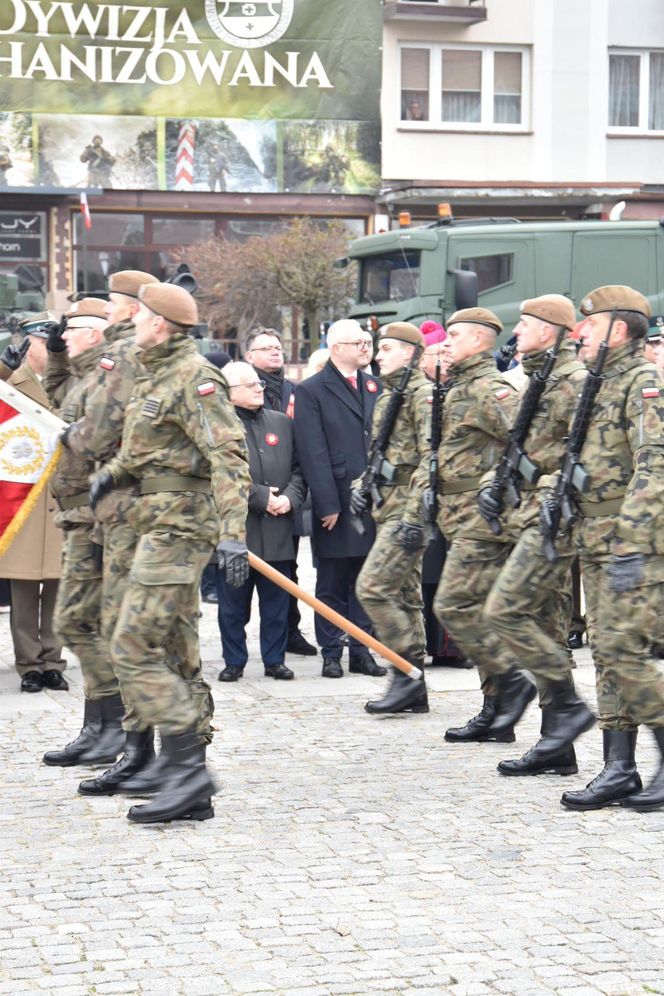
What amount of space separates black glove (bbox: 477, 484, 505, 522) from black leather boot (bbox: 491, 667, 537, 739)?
0.91 metres

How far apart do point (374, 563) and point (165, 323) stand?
246 centimetres

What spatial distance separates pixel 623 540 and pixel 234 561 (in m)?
1.53

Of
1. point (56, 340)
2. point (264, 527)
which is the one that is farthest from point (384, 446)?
point (56, 340)

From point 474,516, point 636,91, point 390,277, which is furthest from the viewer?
point 636,91

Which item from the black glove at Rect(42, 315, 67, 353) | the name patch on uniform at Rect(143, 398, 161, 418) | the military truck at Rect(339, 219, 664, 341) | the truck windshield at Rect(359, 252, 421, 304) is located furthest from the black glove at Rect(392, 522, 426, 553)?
the truck windshield at Rect(359, 252, 421, 304)

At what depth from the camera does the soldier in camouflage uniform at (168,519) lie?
6.58 meters

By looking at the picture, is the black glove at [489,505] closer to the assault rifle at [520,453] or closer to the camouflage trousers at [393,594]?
the assault rifle at [520,453]

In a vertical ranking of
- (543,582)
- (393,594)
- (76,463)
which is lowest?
(393,594)

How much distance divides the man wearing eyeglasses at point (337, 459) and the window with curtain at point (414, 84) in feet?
80.7

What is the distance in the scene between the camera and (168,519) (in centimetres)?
664

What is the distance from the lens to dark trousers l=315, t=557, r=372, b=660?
33.3 ft

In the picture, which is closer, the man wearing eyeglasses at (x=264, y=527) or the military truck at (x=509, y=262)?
the man wearing eyeglasses at (x=264, y=527)

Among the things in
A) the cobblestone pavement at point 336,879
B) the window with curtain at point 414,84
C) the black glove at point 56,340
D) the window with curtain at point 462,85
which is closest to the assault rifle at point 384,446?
the cobblestone pavement at point 336,879

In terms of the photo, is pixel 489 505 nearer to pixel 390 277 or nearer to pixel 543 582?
pixel 543 582
